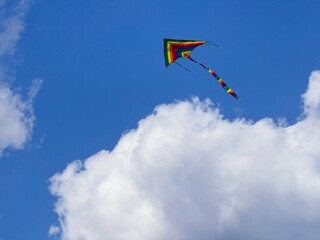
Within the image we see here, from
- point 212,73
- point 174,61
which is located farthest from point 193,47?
point 212,73

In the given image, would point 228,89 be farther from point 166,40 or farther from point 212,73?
point 166,40

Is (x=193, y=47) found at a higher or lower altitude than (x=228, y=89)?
higher

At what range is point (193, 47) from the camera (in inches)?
1927

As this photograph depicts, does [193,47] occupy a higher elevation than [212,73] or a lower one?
higher

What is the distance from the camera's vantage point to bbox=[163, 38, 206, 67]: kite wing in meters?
48.5

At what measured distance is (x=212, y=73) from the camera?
4238 centimetres

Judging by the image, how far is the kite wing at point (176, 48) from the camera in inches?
1909

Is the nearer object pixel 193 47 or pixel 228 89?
pixel 228 89

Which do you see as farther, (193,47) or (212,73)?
(193,47)

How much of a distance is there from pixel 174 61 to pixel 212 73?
892cm

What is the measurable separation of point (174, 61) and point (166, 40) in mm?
2954

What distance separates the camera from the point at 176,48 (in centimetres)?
4944

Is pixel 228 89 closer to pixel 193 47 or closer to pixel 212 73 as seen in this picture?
pixel 212 73

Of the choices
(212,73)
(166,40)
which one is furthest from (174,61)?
(212,73)
